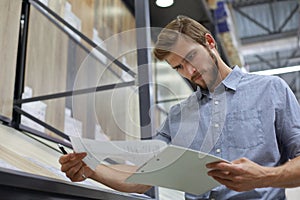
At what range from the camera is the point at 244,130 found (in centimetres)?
120

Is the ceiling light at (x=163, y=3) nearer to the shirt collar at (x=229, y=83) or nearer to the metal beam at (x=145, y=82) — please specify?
the metal beam at (x=145, y=82)

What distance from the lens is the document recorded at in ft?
2.98

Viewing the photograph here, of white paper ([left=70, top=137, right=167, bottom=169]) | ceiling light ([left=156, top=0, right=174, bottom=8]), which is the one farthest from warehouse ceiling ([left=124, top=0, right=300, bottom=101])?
white paper ([left=70, top=137, right=167, bottom=169])

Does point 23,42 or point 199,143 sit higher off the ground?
point 23,42

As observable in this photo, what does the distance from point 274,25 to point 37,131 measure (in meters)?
5.78

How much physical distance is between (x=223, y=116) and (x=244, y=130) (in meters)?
0.13

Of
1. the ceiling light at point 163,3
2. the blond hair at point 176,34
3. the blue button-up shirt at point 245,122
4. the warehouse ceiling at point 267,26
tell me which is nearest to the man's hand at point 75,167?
the blue button-up shirt at point 245,122

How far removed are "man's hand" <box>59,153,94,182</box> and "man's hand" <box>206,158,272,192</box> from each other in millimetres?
353

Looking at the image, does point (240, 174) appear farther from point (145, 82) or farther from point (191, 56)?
point (145, 82)

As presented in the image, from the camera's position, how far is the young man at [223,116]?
1110mm

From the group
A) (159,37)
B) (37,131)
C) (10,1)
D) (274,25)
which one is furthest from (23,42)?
(274,25)

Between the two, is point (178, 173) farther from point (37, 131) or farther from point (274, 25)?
point (274, 25)

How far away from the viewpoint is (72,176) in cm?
111

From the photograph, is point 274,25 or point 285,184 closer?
point 285,184
